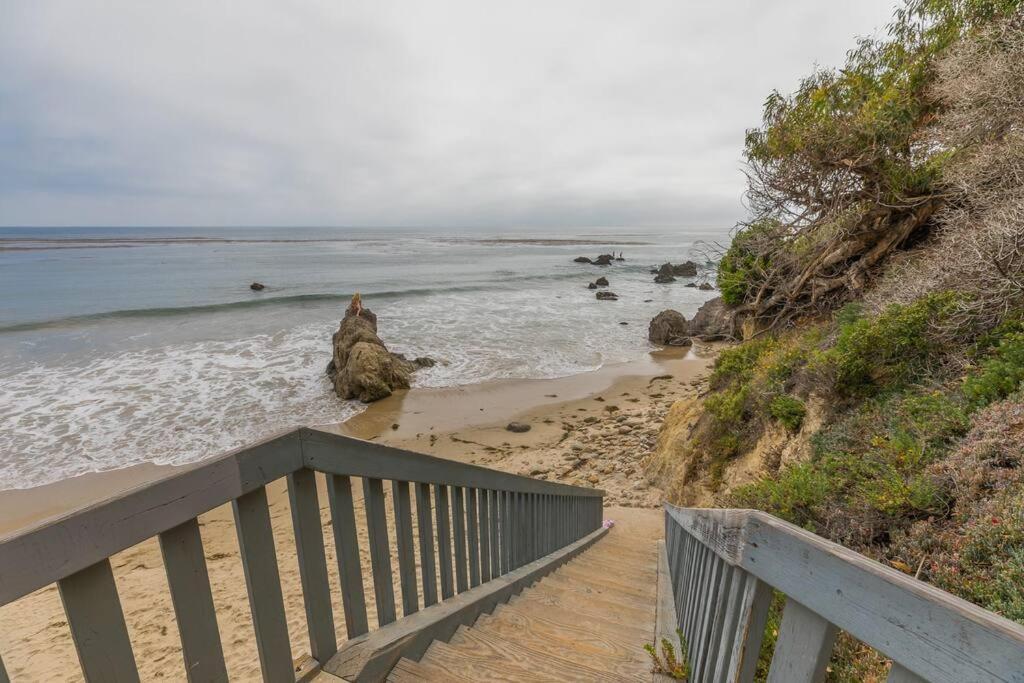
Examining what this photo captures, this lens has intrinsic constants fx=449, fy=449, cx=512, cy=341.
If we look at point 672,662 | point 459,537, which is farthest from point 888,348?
point 459,537

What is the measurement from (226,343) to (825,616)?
22.1 metres

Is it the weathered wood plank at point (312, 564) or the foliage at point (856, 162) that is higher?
the foliage at point (856, 162)

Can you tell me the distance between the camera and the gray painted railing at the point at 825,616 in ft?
2.31

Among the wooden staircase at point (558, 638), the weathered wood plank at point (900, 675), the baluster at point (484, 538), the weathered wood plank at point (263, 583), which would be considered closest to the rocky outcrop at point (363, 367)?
the wooden staircase at point (558, 638)

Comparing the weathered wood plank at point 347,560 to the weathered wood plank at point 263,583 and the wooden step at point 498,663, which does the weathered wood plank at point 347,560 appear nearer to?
the weathered wood plank at point 263,583

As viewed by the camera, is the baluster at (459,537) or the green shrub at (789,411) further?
the green shrub at (789,411)

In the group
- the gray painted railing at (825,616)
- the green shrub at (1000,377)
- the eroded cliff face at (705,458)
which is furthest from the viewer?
the eroded cliff face at (705,458)

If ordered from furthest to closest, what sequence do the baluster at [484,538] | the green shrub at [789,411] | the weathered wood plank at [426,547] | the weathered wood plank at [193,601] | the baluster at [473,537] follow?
the green shrub at [789,411] → the baluster at [484,538] → the baluster at [473,537] → the weathered wood plank at [426,547] → the weathered wood plank at [193,601]

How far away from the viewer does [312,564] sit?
1655mm

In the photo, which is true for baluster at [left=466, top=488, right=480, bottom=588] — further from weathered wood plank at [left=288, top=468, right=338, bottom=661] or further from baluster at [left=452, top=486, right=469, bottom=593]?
weathered wood plank at [left=288, top=468, right=338, bottom=661]

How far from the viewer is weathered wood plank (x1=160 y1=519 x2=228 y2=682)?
47.4 inches

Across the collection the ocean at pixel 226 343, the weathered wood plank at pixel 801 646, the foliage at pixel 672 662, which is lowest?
the ocean at pixel 226 343

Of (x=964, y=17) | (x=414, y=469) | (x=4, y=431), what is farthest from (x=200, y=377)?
(x=964, y=17)

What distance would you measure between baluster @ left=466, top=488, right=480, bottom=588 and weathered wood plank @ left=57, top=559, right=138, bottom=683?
1.74 m
